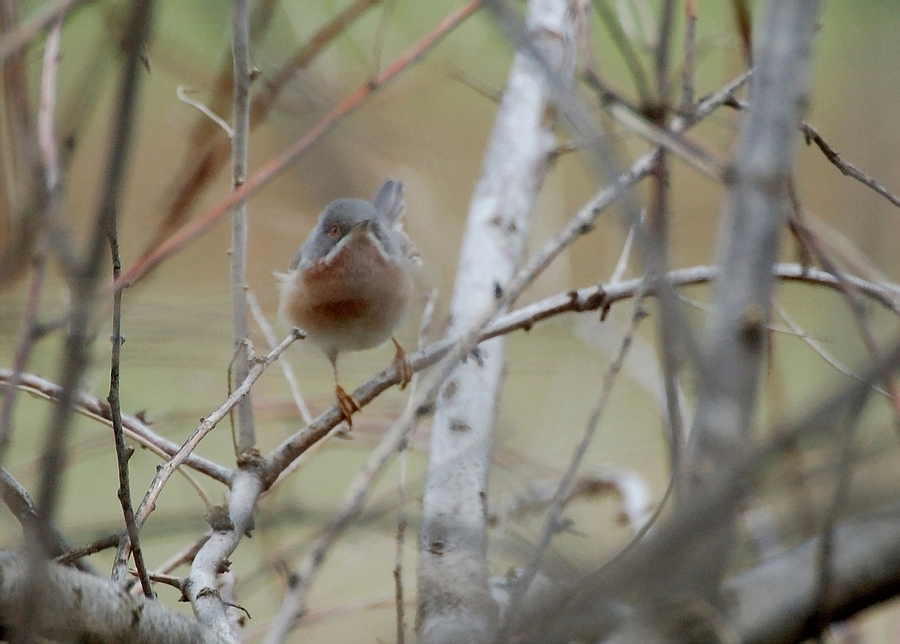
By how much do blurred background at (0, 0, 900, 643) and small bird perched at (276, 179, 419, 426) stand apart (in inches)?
9.1

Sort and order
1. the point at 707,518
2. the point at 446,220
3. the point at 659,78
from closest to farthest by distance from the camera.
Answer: the point at 707,518 < the point at 659,78 < the point at 446,220

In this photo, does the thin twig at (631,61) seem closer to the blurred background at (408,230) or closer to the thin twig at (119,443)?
the blurred background at (408,230)

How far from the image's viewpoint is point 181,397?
507 cm

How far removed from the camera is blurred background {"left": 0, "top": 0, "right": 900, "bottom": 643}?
8.45 ft

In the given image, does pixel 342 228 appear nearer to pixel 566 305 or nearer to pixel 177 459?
pixel 566 305

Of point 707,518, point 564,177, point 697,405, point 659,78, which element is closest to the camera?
point 707,518

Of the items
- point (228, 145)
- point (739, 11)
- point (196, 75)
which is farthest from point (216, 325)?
point (739, 11)

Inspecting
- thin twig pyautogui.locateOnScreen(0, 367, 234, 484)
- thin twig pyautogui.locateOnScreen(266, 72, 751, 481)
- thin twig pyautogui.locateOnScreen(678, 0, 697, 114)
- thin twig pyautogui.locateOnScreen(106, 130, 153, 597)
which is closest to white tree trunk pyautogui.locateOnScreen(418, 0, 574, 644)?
thin twig pyautogui.locateOnScreen(266, 72, 751, 481)

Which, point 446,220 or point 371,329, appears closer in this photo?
point 371,329

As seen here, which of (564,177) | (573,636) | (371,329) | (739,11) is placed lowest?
(573,636)

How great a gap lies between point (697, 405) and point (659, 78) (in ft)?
1.73

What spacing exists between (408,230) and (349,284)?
1381 mm

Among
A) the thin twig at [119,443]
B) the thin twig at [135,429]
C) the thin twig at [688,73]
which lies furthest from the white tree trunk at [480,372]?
the thin twig at [135,429]

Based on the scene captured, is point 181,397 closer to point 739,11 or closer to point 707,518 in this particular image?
point 739,11
